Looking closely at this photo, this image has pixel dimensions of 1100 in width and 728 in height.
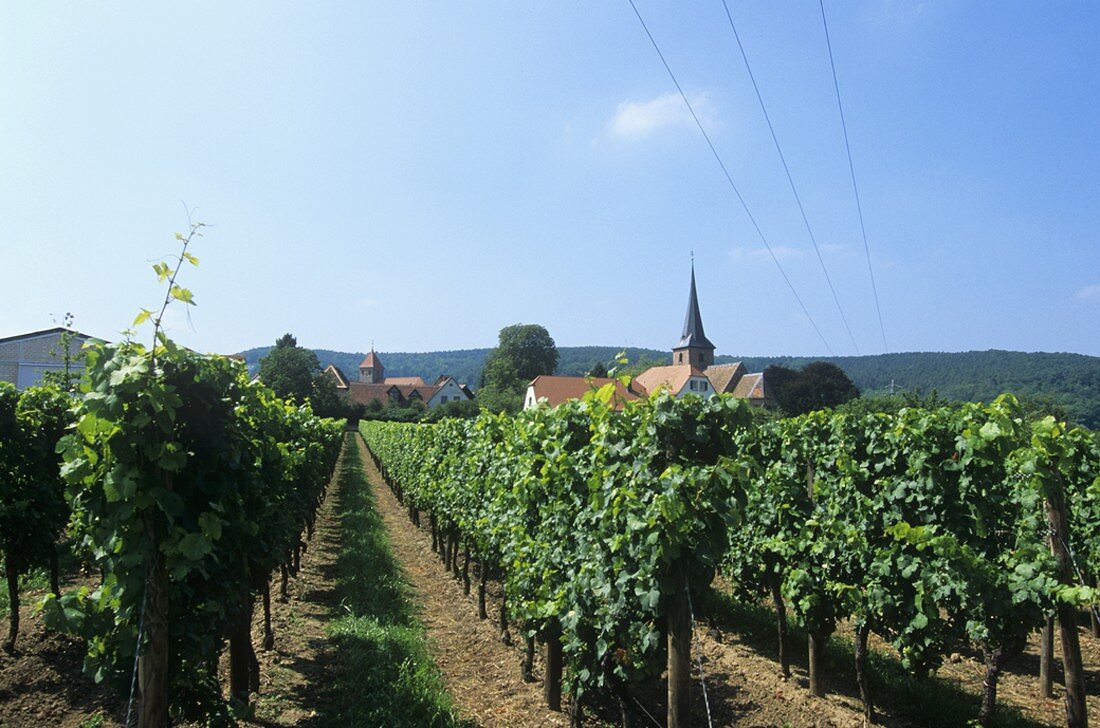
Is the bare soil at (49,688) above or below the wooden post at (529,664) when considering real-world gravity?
above

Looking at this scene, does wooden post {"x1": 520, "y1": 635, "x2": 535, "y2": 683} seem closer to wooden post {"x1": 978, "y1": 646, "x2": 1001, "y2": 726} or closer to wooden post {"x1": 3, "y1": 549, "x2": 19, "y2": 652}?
wooden post {"x1": 978, "y1": 646, "x2": 1001, "y2": 726}

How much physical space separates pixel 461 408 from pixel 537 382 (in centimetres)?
815

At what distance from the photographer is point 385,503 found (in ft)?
76.7

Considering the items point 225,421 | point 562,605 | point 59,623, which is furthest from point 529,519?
point 59,623

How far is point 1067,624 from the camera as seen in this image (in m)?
5.35

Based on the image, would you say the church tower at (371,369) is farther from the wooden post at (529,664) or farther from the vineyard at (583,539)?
the wooden post at (529,664)

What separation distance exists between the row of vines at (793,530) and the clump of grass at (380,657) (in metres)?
1.16

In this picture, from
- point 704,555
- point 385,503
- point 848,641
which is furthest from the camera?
point 385,503

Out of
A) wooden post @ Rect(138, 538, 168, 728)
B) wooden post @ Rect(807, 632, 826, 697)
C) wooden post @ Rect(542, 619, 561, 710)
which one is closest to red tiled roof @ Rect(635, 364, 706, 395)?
wooden post @ Rect(807, 632, 826, 697)

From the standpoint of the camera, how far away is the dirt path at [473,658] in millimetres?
6402

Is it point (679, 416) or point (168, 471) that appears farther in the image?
point (679, 416)

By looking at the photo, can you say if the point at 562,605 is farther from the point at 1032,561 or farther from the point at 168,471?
the point at 1032,561

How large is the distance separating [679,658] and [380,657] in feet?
12.7

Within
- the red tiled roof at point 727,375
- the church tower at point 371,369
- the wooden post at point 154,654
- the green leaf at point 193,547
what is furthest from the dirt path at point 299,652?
the church tower at point 371,369
